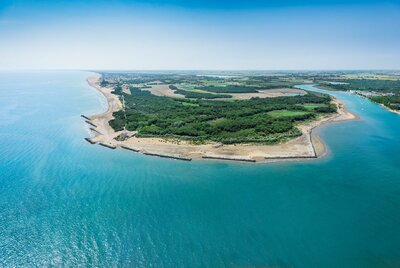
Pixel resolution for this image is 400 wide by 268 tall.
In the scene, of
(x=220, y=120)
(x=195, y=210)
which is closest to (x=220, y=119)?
(x=220, y=120)

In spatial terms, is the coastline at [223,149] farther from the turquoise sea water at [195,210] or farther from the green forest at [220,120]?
the green forest at [220,120]

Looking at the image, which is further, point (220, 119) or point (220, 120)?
point (220, 119)

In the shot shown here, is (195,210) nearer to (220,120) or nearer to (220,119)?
(220,120)

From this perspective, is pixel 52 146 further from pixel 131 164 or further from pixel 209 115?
pixel 209 115

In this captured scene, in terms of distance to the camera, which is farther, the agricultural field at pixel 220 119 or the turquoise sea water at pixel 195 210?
the agricultural field at pixel 220 119

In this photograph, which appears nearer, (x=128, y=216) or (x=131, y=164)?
(x=128, y=216)

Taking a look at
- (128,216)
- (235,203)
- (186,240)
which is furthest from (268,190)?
(128,216)

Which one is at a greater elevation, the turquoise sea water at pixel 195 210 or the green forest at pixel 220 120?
the green forest at pixel 220 120

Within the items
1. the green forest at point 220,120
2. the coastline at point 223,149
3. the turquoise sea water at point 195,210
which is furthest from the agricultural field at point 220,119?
the turquoise sea water at point 195,210
